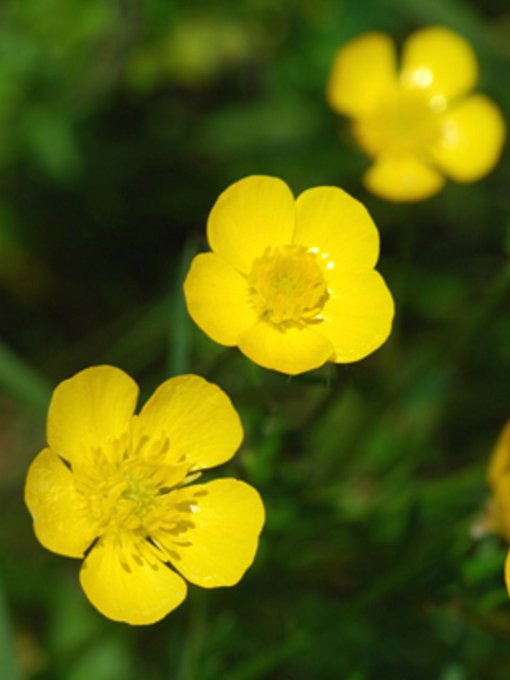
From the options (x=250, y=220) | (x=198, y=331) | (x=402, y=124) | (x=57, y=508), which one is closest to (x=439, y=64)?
(x=402, y=124)

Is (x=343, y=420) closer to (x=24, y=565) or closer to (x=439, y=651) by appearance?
(x=439, y=651)

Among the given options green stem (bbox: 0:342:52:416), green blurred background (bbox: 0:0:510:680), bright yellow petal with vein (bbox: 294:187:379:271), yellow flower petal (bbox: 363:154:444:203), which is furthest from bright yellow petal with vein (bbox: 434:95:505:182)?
green stem (bbox: 0:342:52:416)

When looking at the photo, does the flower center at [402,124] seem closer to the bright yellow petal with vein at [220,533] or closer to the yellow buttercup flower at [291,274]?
the yellow buttercup flower at [291,274]

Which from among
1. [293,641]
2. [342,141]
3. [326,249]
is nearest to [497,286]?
[326,249]

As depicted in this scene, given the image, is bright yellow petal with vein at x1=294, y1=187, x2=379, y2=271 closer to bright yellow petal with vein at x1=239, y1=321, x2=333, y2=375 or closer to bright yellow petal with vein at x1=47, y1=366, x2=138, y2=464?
bright yellow petal with vein at x1=239, y1=321, x2=333, y2=375

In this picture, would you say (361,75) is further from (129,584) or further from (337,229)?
(129,584)

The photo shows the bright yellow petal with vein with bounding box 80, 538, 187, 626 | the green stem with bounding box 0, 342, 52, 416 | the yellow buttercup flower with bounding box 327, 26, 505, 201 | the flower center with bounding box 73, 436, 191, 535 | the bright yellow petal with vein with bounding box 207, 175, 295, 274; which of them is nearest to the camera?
the bright yellow petal with vein with bounding box 80, 538, 187, 626
